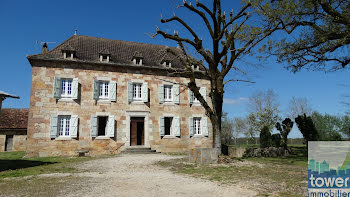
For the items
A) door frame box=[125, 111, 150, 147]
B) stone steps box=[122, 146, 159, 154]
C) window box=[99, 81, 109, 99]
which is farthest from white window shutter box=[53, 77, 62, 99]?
stone steps box=[122, 146, 159, 154]

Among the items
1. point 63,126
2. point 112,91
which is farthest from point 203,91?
point 63,126

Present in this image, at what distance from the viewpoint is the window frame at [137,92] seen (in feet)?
58.4

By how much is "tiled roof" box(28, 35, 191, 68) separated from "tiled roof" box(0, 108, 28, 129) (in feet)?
32.8

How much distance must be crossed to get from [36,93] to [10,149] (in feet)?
32.6

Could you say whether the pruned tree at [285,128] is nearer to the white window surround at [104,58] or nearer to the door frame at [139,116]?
the door frame at [139,116]

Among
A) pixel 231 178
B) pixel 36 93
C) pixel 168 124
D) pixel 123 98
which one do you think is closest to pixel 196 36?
pixel 231 178

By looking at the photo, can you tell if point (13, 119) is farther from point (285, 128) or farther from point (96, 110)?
point (285, 128)

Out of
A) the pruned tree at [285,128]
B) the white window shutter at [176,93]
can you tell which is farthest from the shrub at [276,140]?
the white window shutter at [176,93]

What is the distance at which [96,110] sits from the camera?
1655cm

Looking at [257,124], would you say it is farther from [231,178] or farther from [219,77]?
[231,178]

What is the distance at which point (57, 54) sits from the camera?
16.4 m

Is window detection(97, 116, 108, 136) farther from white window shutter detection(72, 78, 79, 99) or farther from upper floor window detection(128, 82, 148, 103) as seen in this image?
white window shutter detection(72, 78, 79, 99)

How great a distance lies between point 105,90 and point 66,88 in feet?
8.44

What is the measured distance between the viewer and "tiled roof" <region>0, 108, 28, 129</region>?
21906 millimetres
